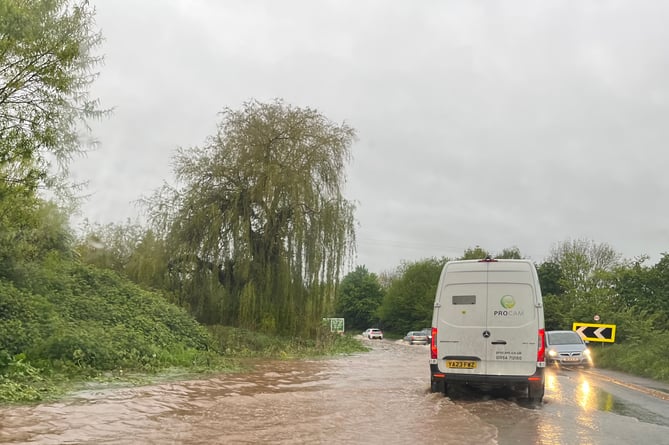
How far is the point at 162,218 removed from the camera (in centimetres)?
2622

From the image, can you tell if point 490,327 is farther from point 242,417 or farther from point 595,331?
point 595,331

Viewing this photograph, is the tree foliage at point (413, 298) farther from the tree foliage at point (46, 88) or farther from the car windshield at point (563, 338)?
the tree foliage at point (46, 88)

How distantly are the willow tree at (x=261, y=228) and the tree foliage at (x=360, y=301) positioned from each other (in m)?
83.9

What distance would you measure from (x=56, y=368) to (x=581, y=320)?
27.9m

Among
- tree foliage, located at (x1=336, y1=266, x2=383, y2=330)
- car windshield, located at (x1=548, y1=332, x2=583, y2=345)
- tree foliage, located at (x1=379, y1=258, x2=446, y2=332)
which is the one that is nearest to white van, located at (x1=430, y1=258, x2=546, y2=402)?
car windshield, located at (x1=548, y1=332, x2=583, y2=345)

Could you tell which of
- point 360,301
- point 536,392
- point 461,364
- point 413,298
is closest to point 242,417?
point 461,364

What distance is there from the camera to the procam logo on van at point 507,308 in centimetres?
1148

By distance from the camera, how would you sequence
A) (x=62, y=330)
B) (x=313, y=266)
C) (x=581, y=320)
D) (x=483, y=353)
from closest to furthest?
(x=483, y=353) < (x=62, y=330) < (x=313, y=266) < (x=581, y=320)

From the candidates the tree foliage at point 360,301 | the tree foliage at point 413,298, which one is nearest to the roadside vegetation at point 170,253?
the tree foliage at point 413,298

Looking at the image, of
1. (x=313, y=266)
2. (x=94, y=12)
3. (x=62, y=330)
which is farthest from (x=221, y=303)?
(x=94, y=12)

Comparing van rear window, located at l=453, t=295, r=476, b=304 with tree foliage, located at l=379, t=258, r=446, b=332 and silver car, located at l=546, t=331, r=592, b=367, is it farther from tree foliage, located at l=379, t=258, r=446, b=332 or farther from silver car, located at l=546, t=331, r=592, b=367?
tree foliage, located at l=379, t=258, r=446, b=332

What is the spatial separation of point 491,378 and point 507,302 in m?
1.39

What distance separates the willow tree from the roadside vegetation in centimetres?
5

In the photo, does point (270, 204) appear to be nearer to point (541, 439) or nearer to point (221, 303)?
point (221, 303)
